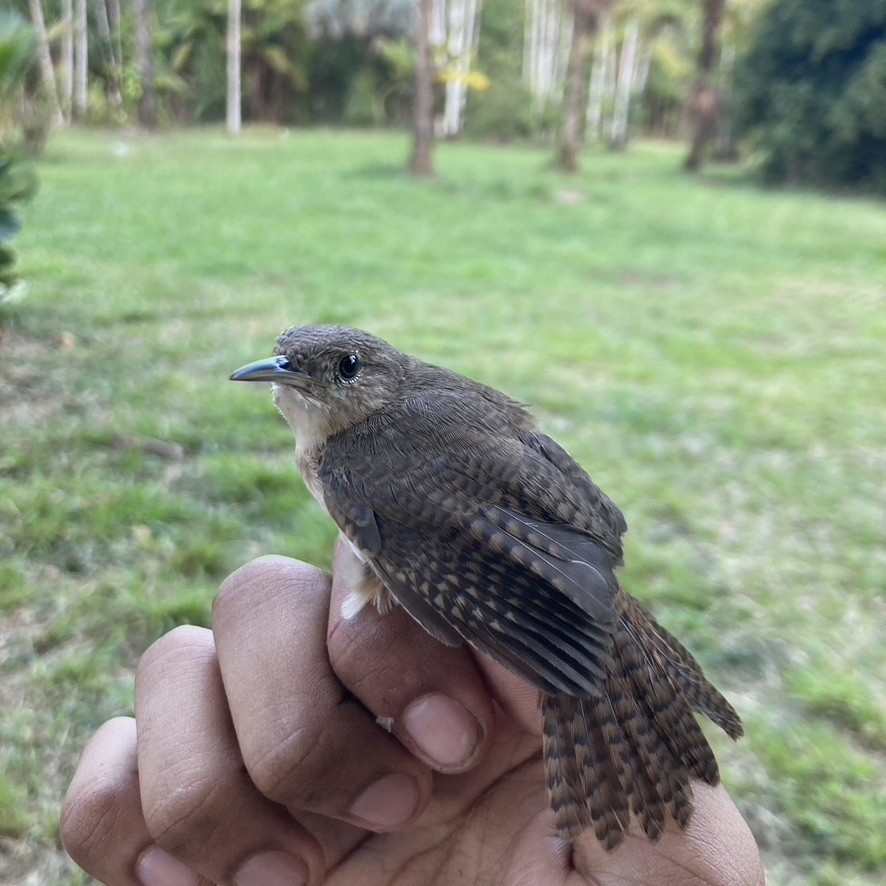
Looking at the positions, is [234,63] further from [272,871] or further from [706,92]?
[272,871]

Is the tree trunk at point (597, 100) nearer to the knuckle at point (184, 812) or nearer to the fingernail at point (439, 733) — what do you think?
the fingernail at point (439, 733)

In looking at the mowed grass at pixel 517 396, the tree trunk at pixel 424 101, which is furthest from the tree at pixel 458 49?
the mowed grass at pixel 517 396

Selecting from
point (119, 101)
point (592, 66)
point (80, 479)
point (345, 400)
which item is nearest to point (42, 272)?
point (80, 479)

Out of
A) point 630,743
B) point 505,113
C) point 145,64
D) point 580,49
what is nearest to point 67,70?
point 145,64

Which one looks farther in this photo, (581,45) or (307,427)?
(581,45)

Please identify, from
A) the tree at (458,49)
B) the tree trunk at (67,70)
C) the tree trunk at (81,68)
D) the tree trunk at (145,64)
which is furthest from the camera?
the tree at (458,49)

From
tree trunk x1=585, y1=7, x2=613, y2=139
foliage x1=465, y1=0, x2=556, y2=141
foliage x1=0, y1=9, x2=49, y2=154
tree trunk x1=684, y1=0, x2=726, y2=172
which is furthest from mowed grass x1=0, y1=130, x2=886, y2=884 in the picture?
tree trunk x1=585, y1=7, x2=613, y2=139
